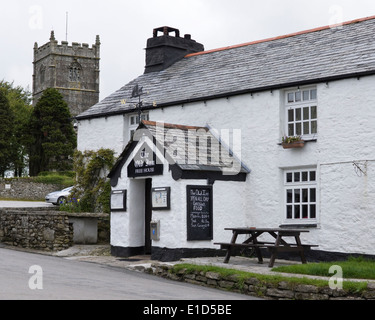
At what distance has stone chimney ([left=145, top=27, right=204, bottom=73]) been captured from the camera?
23625 millimetres

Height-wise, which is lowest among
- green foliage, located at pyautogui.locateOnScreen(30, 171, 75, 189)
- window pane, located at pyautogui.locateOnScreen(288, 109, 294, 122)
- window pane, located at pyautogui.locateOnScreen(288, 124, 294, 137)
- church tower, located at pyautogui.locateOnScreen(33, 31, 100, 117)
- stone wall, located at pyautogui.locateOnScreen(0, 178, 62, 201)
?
stone wall, located at pyautogui.locateOnScreen(0, 178, 62, 201)

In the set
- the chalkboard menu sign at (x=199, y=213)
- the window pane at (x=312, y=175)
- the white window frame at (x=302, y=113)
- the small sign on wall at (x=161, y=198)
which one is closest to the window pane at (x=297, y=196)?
the window pane at (x=312, y=175)

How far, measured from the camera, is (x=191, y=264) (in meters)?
14.3

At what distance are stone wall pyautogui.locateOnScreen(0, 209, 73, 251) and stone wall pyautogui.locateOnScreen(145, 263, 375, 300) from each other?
5.72 m

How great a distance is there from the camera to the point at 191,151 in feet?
56.3

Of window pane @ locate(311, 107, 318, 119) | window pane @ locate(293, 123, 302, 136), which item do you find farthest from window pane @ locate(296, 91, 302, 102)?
window pane @ locate(293, 123, 302, 136)

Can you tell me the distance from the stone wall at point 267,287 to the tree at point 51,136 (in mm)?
37167

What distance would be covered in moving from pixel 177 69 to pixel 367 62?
8.30 meters

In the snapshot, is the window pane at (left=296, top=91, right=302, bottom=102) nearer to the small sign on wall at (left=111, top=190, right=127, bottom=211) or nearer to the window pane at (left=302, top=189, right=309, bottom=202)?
the window pane at (left=302, top=189, right=309, bottom=202)

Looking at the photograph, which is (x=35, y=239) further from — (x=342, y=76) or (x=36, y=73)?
(x=36, y=73)

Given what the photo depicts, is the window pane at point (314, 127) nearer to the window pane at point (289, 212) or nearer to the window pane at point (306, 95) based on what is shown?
the window pane at point (306, 95)

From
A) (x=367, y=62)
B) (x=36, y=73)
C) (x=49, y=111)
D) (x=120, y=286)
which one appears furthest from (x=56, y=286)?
(x=36, y=73)

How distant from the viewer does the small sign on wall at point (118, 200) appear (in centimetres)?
1795
